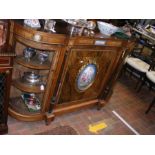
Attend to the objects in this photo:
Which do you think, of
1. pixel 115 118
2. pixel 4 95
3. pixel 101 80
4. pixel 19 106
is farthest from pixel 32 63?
pixel 115 118

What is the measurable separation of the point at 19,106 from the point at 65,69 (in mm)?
709

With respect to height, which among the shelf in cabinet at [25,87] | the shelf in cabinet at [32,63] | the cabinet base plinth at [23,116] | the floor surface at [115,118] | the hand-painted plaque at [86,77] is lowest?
the floor surface at [115,118]

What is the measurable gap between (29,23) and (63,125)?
4.07 feet

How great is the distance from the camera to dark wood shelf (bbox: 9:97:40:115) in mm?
2152

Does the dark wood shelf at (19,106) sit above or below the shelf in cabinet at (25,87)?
below

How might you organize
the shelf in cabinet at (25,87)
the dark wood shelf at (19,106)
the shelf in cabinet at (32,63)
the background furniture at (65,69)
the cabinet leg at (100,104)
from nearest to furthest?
1. the background furniture at (65,69)
2. the shelf in cabinet at (32,63)
3. the shelf in cabinet at (25,87)
4. the dark wood shelf at (19,106)
5. the cabinet leg at (100,104)

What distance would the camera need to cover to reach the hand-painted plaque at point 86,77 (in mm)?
2219

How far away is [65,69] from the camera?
6.59 ft

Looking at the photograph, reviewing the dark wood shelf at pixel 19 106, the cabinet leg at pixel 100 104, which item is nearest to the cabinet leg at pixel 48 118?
the dark wood shelf at pixel 19 106

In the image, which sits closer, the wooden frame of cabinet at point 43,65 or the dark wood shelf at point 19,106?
the wooden frame of cabinet at point 43,65

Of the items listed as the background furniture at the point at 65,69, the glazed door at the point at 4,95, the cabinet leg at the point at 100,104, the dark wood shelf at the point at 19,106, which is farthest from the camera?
the cabinet leg at the point at 100,104

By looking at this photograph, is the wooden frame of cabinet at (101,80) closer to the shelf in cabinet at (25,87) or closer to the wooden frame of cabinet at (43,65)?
the wooden frame of cabinet at (43,65)

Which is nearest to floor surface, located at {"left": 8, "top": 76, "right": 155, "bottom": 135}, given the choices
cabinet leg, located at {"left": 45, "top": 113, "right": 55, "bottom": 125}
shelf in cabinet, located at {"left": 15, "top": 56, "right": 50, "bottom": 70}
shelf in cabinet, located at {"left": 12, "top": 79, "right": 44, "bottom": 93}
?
cabinet leg, located at {"left": 45, "top": 113, "right": 55, "bottom": 125}
